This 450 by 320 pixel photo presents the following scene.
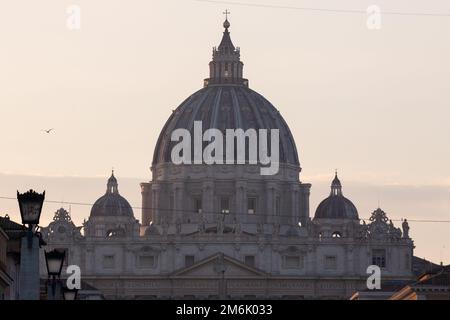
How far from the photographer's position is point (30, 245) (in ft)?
112

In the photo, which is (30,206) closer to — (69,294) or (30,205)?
(30,205)

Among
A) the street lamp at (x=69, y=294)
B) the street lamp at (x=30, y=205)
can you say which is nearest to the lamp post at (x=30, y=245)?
the street lamp at (x=30, y=205)

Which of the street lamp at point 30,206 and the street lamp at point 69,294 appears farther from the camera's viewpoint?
the street lamp at point 69,294

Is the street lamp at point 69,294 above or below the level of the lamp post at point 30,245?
above

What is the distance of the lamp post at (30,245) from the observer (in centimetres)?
3369

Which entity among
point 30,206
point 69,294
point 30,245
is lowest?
point 30,245

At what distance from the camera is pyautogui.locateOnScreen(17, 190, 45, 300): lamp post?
33688 mm

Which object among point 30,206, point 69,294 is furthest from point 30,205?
point 69,294

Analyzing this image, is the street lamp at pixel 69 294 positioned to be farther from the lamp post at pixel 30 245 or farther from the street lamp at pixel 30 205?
the street lamp at pixel 30 205

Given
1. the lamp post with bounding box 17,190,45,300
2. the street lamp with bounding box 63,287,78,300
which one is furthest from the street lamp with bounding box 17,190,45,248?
the street lamp with bounding box 63,287,78,300

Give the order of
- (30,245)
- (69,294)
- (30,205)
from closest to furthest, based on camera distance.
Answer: (30,205)
(30,245)
(69,294)
